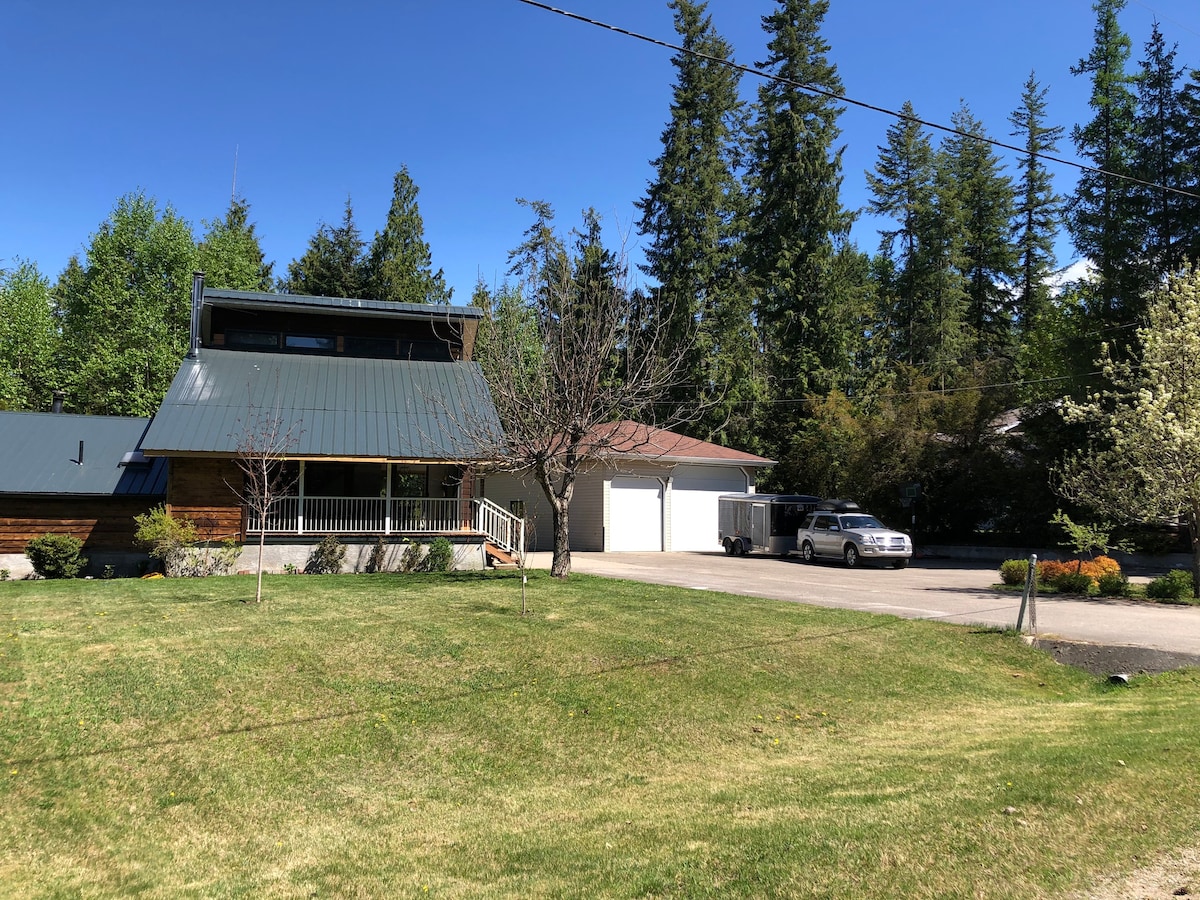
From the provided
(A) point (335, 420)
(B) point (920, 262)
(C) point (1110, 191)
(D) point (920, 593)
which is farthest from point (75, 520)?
(B) point (920, 262)

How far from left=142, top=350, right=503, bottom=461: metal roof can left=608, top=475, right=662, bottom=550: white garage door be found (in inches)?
332

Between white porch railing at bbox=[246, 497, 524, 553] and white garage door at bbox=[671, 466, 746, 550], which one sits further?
white garage door at bbox=[671, 466, 746, 550]

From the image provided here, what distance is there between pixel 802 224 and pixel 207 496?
31614 millimetres

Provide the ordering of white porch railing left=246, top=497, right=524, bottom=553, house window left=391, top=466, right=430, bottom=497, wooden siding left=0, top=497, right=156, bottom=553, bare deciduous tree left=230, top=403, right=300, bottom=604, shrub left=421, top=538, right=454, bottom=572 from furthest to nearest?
house window left=391, top=466, right=430, bottom=497
white porch railing left=246, top=497, right=524, bottom=553
shrub left=421, top=538, right=454, bottom=572
wooden siding left=0, top=497, right=156, bottom=553
bare deciduous tree left=230, top=403, right=300, bottom=604

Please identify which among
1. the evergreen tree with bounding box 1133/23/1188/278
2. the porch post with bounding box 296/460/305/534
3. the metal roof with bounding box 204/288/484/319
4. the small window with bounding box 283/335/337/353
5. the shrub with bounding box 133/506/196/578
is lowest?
the shrub with bounding box 133/506/196/578

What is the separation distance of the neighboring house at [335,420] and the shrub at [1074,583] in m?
12.8

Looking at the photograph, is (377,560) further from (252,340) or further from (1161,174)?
(1161,174)

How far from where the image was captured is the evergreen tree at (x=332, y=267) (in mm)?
47562

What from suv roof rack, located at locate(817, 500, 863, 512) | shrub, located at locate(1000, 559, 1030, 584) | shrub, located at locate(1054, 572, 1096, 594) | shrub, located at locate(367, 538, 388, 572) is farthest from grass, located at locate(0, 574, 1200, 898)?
suv roof rack, located at locate(817, 500, 863, 512)

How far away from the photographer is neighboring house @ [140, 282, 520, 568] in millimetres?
19391

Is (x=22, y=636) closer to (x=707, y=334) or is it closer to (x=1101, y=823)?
(x=1101, y=823)

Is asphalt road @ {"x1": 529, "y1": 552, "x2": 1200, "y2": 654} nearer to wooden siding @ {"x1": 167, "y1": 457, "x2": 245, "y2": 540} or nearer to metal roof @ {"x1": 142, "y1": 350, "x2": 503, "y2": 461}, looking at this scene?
metal roof @ {"x1": 142, "y1": 350, "x2": 503, "y2": 461}

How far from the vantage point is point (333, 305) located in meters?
23.4

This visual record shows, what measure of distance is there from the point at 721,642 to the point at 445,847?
637cm
